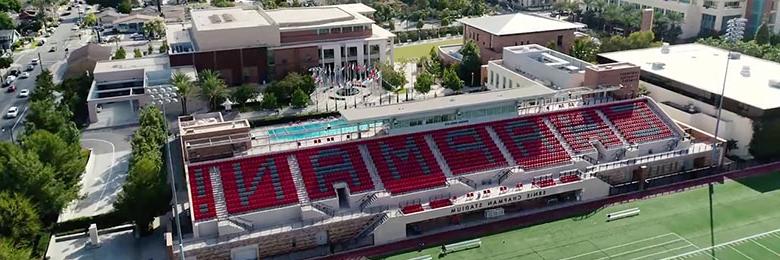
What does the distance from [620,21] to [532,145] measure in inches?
2815

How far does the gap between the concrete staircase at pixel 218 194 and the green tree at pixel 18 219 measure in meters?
11.5

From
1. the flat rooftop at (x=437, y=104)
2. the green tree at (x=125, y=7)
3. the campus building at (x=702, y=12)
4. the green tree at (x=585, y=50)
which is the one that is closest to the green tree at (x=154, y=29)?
the green tree at (x=125, y=7)

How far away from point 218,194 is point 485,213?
1969 cm

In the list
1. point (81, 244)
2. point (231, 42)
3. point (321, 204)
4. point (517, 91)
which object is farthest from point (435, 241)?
point (231, 42)

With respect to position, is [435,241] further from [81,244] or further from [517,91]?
[81,244]

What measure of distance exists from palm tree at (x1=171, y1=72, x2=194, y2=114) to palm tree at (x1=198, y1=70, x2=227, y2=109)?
1394 millimetres

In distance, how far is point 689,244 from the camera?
45094 millimetres

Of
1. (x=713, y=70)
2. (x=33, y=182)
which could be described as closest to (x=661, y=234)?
(x=713, y=70)

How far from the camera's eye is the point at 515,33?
284 feet

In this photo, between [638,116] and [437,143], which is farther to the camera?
[638,116]

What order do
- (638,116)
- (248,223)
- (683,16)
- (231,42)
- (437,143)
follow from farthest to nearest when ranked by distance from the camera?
(683,16), (231,42), (638,116), (437,143), (248,223)

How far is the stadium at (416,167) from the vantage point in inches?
1796

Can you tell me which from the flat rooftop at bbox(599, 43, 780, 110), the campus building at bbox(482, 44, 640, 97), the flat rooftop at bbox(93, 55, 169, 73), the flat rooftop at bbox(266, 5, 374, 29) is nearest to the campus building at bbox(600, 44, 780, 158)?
the flat rooftop at bbox(599, 43, 780, 110)

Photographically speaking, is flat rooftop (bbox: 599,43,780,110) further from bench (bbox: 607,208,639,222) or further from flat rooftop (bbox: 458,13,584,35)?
bench (bbox: 607,208,639,222)
